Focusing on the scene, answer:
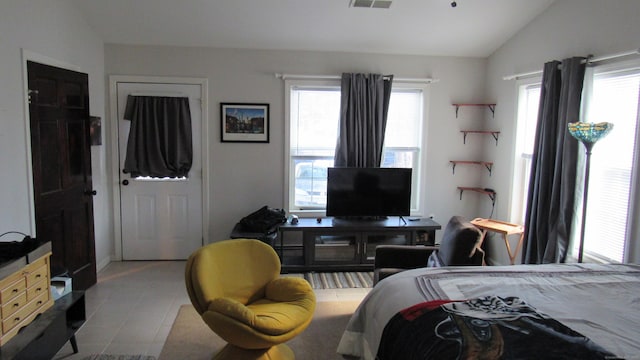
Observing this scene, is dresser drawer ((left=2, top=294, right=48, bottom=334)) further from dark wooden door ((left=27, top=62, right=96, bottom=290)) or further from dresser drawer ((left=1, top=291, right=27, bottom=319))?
dark wooden door ((left=27, top=62, right=96, bottom=290))

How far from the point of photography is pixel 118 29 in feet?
13.9

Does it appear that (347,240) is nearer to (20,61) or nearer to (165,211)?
(165,211)

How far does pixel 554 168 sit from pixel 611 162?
40 cm

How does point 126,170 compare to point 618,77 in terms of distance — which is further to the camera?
point 126,170

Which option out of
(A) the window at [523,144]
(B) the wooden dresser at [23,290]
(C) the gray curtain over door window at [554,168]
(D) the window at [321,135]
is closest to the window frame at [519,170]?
(A) the window at [523,144]

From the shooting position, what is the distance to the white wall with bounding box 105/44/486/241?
15.0 ft

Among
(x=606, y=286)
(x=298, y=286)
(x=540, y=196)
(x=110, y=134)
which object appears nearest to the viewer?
(x=606, y=286)

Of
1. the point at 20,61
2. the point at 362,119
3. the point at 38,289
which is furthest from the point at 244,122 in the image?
the point at 38,289

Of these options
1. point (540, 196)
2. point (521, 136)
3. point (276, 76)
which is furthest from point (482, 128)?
point (276, 76)

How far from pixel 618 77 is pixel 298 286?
2.70m

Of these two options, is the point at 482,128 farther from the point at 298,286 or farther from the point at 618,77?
the point at 298,286

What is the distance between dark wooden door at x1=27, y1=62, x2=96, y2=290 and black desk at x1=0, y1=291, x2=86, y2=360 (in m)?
0.42

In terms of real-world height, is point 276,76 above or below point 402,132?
above

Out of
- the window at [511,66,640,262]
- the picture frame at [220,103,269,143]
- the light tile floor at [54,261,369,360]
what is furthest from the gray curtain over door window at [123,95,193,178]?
the window at [511,66,640,262]
